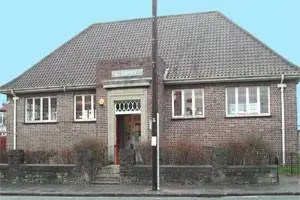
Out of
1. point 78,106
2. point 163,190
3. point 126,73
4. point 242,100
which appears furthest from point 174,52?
point 163,190

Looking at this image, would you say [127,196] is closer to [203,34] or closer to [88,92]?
[88,92]

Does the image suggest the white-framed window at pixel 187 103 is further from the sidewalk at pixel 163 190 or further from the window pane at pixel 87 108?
the sidewalk at pixel 163 190

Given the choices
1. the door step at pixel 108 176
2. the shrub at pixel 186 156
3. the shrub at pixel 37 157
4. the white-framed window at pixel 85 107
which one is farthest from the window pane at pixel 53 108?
the shrub at pixel 186 156

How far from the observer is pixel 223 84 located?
25172 millimetres

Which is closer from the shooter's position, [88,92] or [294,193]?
[294,193]

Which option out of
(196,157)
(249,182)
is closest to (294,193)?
(249,182)

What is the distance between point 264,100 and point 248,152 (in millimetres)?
5142

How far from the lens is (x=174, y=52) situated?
2772cm

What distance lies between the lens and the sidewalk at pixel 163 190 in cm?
1700

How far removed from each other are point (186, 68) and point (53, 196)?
10897mm

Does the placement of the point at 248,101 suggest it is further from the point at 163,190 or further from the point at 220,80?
the point at 163,190

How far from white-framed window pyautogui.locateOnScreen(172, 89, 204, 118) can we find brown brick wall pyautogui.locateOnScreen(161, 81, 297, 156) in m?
0.22

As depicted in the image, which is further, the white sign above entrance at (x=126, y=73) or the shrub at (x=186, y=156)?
the white sign above entrance at (x=126, y=73)

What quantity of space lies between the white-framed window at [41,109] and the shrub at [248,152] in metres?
11.2
